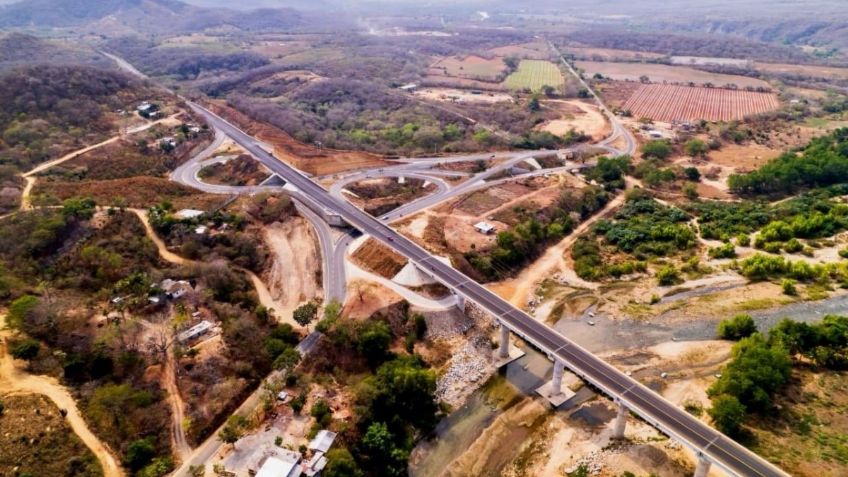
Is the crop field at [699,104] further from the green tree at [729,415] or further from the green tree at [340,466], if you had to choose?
the green tree at [340,466]

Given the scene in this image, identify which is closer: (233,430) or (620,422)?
(233,430)

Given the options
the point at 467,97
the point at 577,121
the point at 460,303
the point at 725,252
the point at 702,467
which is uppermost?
the point at 702,467

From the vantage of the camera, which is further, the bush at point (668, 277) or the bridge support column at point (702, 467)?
the bush at point (668, 277)

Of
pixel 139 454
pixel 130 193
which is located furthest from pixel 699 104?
pixel 139 454

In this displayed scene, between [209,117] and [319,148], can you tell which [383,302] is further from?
[209,117]

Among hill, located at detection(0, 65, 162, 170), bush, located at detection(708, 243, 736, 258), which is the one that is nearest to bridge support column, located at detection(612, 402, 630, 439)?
bush, located at detection(708, 243, 736, 258)

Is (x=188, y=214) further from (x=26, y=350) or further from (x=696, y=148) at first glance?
(x=696, y=148)

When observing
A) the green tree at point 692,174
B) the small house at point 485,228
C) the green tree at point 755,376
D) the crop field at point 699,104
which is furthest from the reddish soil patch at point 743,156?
the green tree at point 755,376
